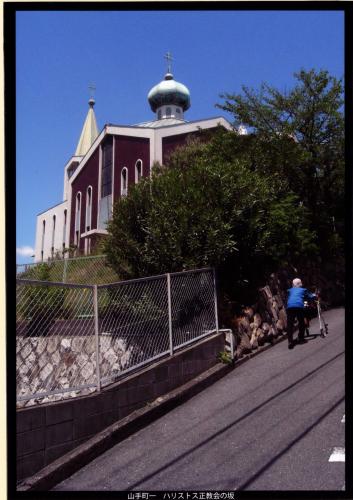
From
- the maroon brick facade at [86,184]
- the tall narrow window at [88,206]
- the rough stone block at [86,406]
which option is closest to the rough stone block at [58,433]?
the rough stone block at [86,406]

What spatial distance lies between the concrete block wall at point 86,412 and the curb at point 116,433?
0.06 m

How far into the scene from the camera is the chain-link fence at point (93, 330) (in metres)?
4.19

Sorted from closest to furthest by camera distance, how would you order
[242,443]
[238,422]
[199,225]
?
1. [242,443]
2. [238,422]
3. [199,225]

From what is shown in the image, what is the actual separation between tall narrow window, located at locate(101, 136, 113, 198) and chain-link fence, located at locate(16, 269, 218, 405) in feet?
48.6

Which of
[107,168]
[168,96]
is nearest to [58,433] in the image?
[107,168]

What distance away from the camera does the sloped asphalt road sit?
374cm

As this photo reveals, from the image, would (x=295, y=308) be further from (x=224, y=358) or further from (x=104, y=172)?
(x=104, y=172)

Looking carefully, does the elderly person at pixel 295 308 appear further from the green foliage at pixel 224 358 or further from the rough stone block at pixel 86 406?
the rough stone block at pixel 86 406

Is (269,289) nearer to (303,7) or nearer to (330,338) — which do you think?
(330,338)

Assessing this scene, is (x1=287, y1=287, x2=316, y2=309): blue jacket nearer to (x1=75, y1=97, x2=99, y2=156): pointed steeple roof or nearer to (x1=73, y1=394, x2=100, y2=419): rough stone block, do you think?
(x1=73, y1=394, x2=100, y2=419): rough stone block

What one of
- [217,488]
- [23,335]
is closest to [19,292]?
[23,335]

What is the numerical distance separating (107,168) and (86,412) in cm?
1750

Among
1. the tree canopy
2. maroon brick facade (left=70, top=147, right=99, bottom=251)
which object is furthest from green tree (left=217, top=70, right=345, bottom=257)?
maroon brick facade (left=70, top=147, right=99, bottom=251)

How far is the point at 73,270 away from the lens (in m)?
10.6
